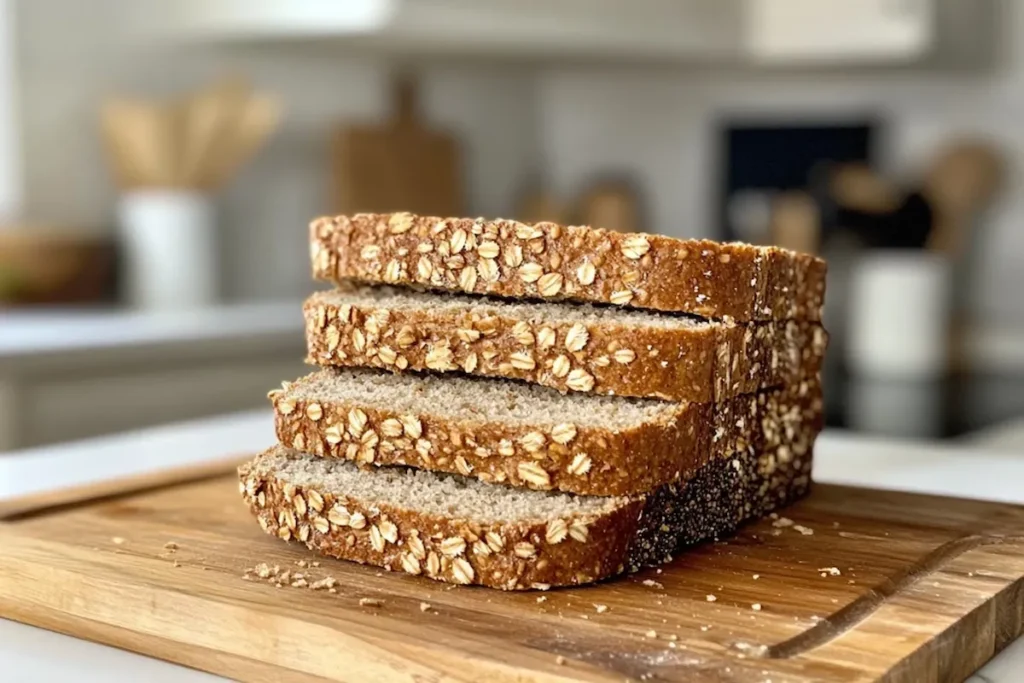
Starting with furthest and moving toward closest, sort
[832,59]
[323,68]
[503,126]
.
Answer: [503,126]
[323,68]
[832,59]

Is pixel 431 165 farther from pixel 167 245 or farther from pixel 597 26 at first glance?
pixel 167 245

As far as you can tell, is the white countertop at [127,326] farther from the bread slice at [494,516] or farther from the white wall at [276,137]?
the bread slice at [494,516]

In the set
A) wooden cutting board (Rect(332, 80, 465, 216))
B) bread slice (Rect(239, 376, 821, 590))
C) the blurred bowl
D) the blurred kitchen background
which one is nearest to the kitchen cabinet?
the blurred kitchen background

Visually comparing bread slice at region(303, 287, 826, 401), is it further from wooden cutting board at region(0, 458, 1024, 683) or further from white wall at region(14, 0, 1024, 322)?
white wall at region(14, 0, 1024, 322)

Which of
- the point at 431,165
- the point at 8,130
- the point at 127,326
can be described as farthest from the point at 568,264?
the point at 431,165

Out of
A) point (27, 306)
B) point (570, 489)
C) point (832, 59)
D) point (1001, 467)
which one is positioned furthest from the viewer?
point (832, 59)

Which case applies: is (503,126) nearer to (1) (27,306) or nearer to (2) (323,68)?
(2) (323,68)

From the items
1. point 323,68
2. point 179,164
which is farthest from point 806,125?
point 179,164
